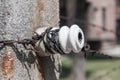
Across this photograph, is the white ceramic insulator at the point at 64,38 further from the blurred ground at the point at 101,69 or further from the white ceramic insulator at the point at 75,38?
the blurred ground at the point at 101,69

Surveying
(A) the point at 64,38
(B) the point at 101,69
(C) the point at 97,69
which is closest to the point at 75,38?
(A) the point at 64,38

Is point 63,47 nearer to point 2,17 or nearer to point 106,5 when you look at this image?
point 2,17

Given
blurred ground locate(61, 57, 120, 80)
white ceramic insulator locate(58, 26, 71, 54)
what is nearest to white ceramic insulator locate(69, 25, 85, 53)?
white ceramic insulator locate(58, 26, 71, 54)

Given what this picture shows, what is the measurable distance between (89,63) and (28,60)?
1639cm

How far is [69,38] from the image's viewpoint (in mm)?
1769

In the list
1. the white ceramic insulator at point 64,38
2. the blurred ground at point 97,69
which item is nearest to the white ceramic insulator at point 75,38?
the white ceramic insulator at point 64,38

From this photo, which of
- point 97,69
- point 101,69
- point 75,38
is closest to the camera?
point 75,38

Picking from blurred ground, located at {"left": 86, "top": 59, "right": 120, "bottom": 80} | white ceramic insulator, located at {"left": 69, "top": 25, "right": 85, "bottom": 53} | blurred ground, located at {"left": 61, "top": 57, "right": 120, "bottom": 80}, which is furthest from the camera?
blurred ground, located at {"left": 61, "top": 57, "right": 120, "bottom": 80}

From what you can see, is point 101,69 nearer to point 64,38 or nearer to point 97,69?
point 97,69

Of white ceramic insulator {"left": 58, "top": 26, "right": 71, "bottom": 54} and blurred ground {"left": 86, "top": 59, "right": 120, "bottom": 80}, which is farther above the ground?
white ceramic insulator {"left": 58, "top": 26, "right": 71, "bottom": 54}

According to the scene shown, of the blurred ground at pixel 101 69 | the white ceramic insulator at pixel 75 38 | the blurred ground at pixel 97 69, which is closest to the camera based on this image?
the white ceramic insulator at pixel 75 38

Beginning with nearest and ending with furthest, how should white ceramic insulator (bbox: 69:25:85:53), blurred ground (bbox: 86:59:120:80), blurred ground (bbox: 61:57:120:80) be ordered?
white ceramic insulator (bbox: 69:25:85:53), blurred ground (bbox: 86:59:120:80), blurred ground (bbox: 61:57:120:80)

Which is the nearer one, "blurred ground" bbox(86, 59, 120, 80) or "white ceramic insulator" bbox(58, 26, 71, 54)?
"white ceramic insulator" bbox(58, 26, 71, 54)

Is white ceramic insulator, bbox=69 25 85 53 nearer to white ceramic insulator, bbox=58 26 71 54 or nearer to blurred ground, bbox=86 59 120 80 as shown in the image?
white ceramic insulator, bbox=58 26 71 54
